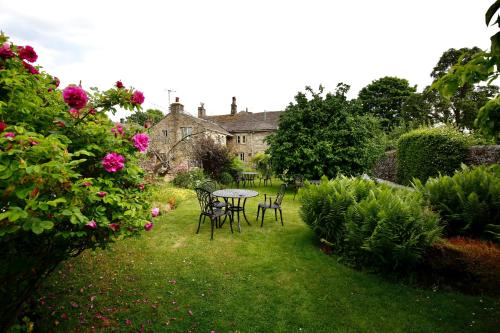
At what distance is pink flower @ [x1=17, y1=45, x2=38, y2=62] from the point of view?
2.42 m

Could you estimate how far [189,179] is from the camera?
1442 centimetres

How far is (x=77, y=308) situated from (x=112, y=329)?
2.71ft

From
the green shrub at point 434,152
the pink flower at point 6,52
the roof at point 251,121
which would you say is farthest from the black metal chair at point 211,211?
the roof at point 251,121

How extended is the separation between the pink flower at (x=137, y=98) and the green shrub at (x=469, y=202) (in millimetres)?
5692

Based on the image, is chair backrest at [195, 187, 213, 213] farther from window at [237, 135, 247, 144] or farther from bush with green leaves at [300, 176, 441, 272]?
window at [237, 135, 247, 144]

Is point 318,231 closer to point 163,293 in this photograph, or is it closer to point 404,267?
point 404,267

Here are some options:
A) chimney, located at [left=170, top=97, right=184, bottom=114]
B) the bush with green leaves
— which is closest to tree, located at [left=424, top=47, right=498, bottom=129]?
the bush with green leaves

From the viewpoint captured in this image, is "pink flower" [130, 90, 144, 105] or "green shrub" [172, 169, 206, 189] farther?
"green shrub" [172, 169, 206, 189]

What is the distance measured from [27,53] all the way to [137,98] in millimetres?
1066

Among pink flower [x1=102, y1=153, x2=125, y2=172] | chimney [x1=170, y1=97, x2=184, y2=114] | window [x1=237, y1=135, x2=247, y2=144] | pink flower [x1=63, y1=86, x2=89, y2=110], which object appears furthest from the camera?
window [x1=237, y1=135, x2=247, y2=144]

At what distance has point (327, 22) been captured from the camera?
316 inches

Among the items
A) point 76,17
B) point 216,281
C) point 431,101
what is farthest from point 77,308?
point 431,101

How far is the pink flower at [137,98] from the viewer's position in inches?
108

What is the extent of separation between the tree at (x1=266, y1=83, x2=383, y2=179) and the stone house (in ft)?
26.1
